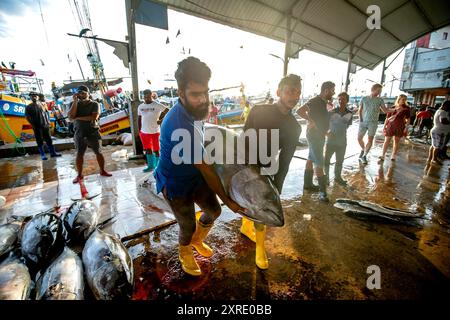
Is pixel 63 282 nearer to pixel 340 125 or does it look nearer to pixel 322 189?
pixel 322 189

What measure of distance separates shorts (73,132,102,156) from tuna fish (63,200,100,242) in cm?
226

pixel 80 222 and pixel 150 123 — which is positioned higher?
pixel 150 123

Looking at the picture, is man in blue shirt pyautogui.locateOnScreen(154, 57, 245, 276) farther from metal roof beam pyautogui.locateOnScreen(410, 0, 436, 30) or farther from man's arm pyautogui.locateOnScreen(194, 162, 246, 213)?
metal roof beam pyautogui.locateOnScreen(410, 0, 436, 30)

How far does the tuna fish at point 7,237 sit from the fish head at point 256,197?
2.41 metres

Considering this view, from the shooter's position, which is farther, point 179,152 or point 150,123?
point 150,123

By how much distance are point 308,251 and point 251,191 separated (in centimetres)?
142

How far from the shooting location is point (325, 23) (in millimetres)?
7859

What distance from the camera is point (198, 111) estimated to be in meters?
1.74

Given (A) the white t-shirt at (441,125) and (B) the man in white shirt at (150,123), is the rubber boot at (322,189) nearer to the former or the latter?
(B) the man in white shirt at (150,123)

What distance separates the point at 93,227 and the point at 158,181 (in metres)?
1.31

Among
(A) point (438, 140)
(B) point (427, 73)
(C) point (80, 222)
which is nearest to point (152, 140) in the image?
(C) point (80, 222)

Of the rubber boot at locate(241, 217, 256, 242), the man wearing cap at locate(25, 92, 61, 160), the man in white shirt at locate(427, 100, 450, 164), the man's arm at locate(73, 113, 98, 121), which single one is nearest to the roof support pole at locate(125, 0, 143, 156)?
the man's arm at locate(73, 113, 98, 121)
